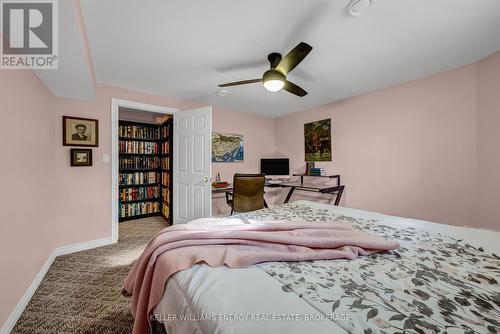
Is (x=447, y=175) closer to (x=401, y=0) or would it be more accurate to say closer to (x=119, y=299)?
(x=401, y=0)

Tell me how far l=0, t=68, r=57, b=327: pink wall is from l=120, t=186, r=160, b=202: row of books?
1.78 meters

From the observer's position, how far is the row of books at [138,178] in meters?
3.91

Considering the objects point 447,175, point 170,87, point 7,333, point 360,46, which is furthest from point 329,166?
point 7,333

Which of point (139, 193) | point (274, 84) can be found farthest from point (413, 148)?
point (139, 193)

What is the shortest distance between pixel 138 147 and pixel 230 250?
3790 millimetres

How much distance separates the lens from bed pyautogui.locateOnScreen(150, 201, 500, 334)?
0.57 m

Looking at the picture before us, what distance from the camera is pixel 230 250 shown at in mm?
966

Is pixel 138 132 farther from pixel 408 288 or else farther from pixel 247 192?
pixel 408 288

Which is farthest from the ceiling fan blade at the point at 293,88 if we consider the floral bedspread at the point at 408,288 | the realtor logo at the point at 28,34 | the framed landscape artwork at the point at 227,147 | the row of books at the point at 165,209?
the row of books at the point at 165,209

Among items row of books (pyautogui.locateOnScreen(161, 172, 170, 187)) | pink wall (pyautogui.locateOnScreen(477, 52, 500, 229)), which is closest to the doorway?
row of books (pyautogui.locateOnScreen(161, 172, 170, 187))

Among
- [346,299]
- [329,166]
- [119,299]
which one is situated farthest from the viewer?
[329,166]

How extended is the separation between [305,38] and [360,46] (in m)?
0.55

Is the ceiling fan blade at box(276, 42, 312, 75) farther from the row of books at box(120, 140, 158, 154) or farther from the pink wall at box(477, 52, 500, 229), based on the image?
the row of books at box(120, 140, 158, 154)

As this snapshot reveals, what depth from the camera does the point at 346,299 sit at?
0.67m
